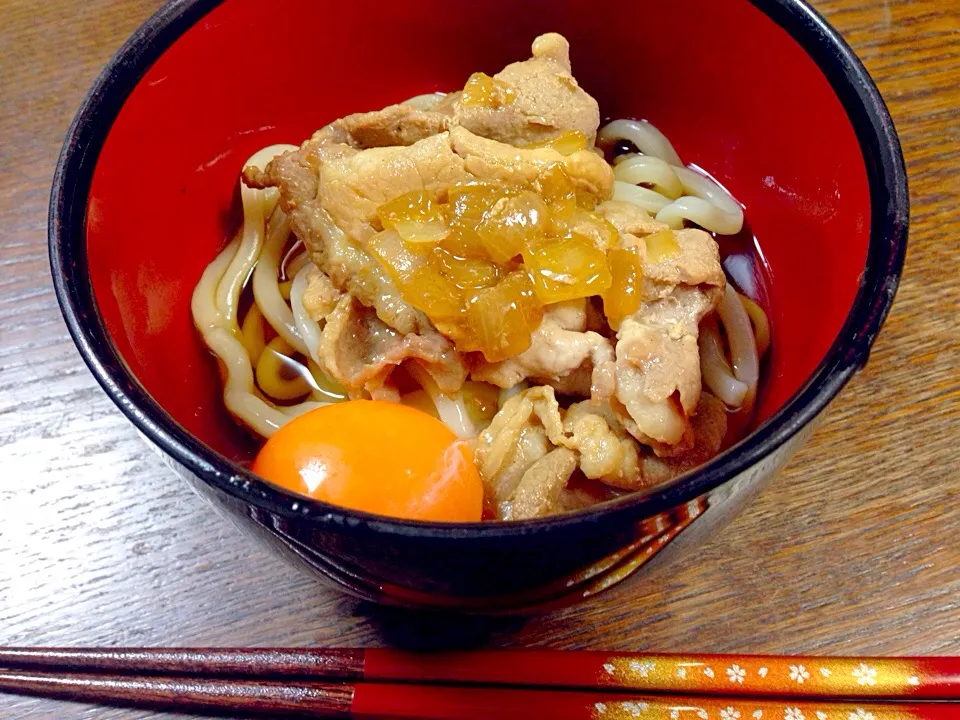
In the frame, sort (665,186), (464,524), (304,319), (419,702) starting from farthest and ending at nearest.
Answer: (665,186)
(304,319)
(419,702)
(464,524)

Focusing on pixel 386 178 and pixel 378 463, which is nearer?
pixel 378 463

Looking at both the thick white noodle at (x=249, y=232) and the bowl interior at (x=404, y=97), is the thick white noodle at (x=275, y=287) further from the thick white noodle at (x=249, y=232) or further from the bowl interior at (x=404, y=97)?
the bowl interior at (x=404, y=97)

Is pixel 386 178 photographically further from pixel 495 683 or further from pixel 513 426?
pixel 495 683

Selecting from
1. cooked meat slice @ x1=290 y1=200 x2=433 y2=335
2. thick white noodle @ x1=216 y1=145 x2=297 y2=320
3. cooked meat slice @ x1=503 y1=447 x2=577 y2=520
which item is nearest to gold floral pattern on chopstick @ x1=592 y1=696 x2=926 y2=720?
cooked meat slice @ x1=503 y1=447 x2=577 y2=520

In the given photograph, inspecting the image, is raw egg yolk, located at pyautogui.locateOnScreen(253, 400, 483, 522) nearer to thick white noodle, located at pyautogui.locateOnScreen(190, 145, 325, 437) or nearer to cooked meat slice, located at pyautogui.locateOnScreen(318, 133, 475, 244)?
thick white noodle, located at pyautogui.locateOnScreen(190, 145, 325, 437)

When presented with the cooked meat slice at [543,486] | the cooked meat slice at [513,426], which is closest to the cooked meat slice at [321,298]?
the cooked meat slice at [513,426]

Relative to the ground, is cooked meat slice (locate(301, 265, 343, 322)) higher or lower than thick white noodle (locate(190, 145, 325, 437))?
higher

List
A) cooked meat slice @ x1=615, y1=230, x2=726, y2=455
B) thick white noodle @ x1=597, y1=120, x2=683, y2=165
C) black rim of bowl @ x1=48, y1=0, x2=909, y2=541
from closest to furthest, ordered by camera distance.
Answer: black rim of bowl @ x1=48, y1=0, x2=909, y2=541 → cooked meat slice @ x1=615, y1=230, x2=726, y2=455 → thick white noodle @ x1=597, y1=120, x2=683, y2=165

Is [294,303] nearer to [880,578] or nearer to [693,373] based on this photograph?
[693,373]

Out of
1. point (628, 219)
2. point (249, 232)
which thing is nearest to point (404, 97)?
point (249, 232)
